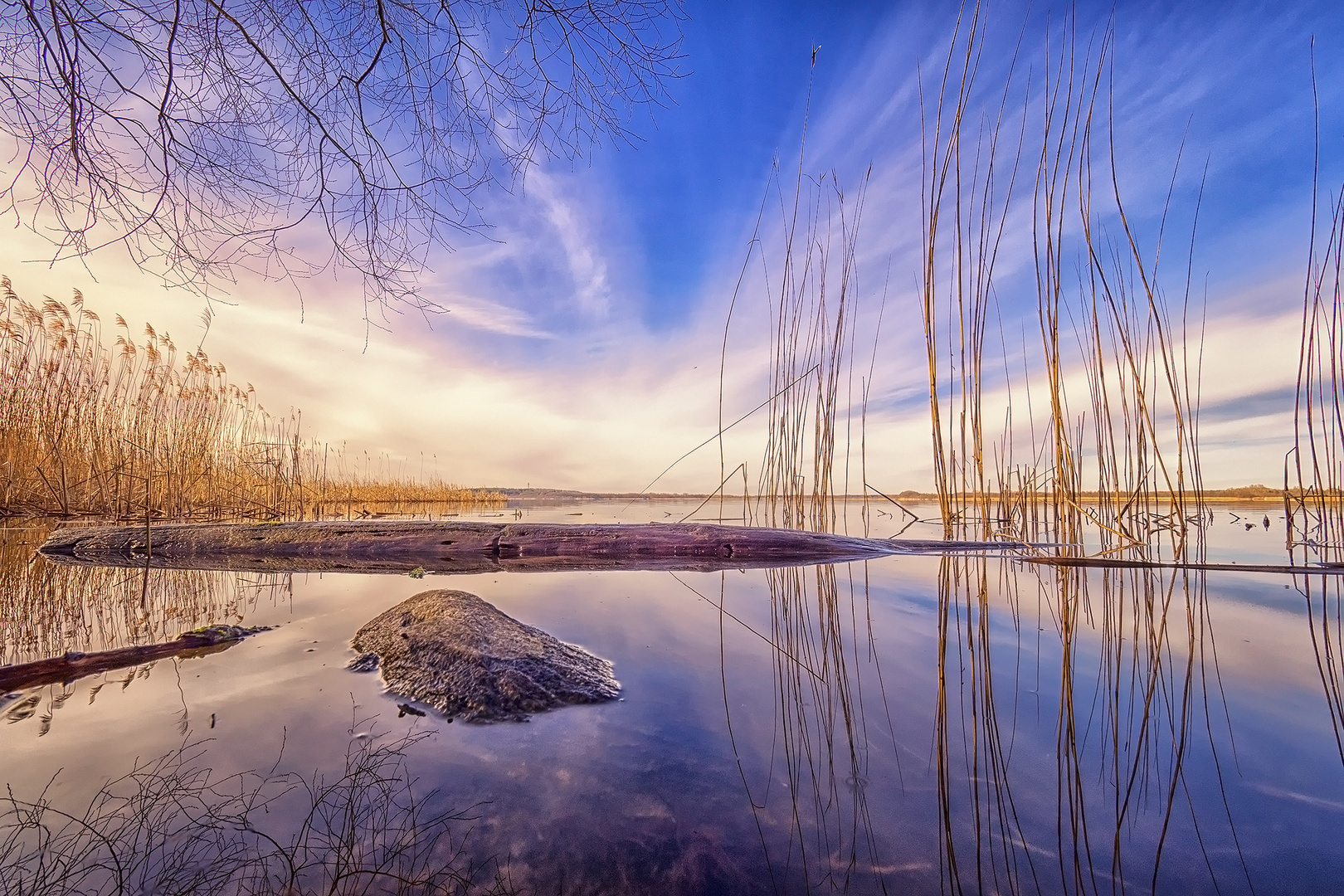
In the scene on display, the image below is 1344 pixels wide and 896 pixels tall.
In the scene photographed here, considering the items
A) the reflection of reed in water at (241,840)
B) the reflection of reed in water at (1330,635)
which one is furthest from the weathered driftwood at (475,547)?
Answer: the reflection of reed in water at (241,840)

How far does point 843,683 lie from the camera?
34.3 inches

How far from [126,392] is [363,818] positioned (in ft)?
23.4

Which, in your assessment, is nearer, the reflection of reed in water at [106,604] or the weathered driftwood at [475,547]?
the reflection of reed in water at [106,604]

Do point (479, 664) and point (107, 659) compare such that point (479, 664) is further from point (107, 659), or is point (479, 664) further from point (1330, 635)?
point (1330, 635)

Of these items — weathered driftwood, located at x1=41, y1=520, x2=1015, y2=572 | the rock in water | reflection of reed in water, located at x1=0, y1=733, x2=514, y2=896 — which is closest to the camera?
reflection of reed in water, located at x1=0, y1=733, x2=514, y2=896

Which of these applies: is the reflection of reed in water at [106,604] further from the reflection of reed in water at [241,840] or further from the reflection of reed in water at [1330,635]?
the reflection of reed in water at [1330,635]

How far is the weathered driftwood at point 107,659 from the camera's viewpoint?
32.8 inches

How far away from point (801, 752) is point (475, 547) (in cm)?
244

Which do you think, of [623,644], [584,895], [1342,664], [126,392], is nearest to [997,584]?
[1342,664]

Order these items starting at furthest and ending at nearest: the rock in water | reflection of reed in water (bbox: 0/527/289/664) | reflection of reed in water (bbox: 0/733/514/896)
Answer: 1. reflection of reed in water (bbox: 0/527/289/664)
2. the rock in water
3. reflection of reed in water (bbox: 0/733/514/896)

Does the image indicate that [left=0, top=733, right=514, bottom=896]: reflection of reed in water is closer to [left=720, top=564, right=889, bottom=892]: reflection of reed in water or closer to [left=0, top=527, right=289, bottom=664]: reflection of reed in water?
[left=720, top=564, right=889, bottom=892]: reflection of reed in water

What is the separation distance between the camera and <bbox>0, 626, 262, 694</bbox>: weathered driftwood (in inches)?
32.8

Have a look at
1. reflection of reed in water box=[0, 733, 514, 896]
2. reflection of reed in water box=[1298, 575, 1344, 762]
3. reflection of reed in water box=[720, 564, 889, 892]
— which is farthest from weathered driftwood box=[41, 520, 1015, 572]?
reflection of reed in water box=[0, 733, 514, 896]

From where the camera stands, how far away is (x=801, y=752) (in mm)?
631
